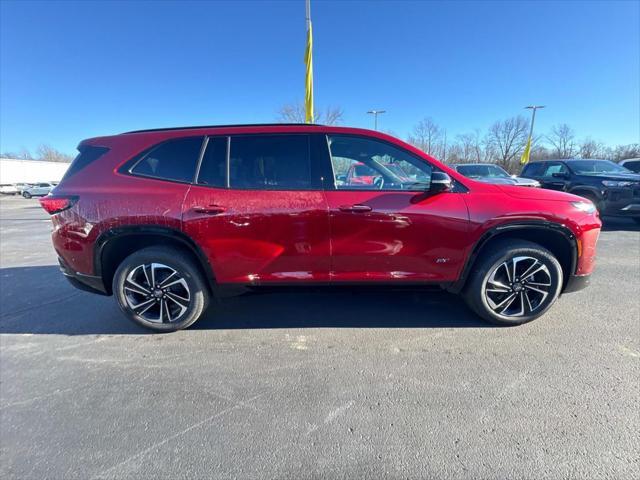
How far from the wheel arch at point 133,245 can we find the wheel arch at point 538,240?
249cm

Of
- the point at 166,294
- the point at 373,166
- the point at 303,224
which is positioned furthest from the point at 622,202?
the point at 166,294

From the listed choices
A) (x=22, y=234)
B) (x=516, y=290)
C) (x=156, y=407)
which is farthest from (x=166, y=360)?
(x=22, y=234)

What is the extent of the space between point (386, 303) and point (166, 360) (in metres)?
2.38

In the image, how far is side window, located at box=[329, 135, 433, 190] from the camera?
9.29 ft

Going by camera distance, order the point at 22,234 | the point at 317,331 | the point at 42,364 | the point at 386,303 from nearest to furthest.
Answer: the point at 42,364
the point at 317,331
the point at 386,303
the point at 22,234

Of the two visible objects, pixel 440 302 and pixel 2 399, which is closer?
pixel 2 399

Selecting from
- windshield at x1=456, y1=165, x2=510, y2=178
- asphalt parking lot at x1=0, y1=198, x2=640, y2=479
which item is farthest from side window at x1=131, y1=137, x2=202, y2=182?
windshield at x1=456, y1=165, x2=510, y2=178

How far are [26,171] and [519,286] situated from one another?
69.2m

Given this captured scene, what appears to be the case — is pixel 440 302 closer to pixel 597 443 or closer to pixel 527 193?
pixel 527 193

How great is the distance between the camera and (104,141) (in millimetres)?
2979

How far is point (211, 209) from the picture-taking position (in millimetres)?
2752

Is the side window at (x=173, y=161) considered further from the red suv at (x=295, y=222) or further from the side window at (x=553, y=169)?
the side window at (x=553, y=169)

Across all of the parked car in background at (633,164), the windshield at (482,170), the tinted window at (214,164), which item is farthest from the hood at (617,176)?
the tinted window at (214,164)

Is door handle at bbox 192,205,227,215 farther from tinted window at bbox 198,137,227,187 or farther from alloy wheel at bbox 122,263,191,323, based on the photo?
alloy wheel at bbox 122,263,191,323
